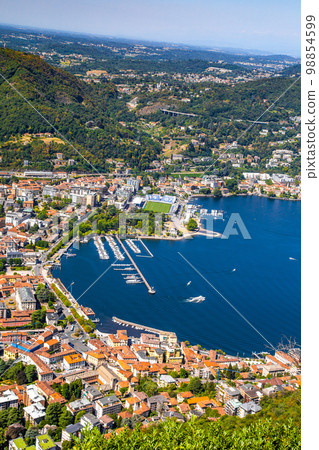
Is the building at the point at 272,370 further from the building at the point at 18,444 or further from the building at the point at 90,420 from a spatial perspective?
the building at the point at 18,444

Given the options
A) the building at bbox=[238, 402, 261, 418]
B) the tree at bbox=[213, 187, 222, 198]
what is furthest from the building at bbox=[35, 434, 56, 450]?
the tree at bbox=[213, 187, 222, 198]

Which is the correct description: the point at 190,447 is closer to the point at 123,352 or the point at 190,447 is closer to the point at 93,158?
the point at 123,352

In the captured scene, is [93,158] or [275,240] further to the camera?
[93,158]

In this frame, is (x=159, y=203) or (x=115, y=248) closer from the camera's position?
(x=115, y=248)

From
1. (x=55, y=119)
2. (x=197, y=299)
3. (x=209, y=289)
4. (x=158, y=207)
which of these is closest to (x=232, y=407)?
(x=197, y=299)

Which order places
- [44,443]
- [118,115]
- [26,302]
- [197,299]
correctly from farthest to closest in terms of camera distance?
[118,115] → [197,299] → [26,302] → [44,443]

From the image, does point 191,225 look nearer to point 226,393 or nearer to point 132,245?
point 132,245

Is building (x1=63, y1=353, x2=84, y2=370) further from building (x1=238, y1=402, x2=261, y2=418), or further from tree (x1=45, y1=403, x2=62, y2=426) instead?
building (x1=238, y1=402, x2=261, y2=418)

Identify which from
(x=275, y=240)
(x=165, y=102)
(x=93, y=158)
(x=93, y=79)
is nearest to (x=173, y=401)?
(x=275, y=240)
